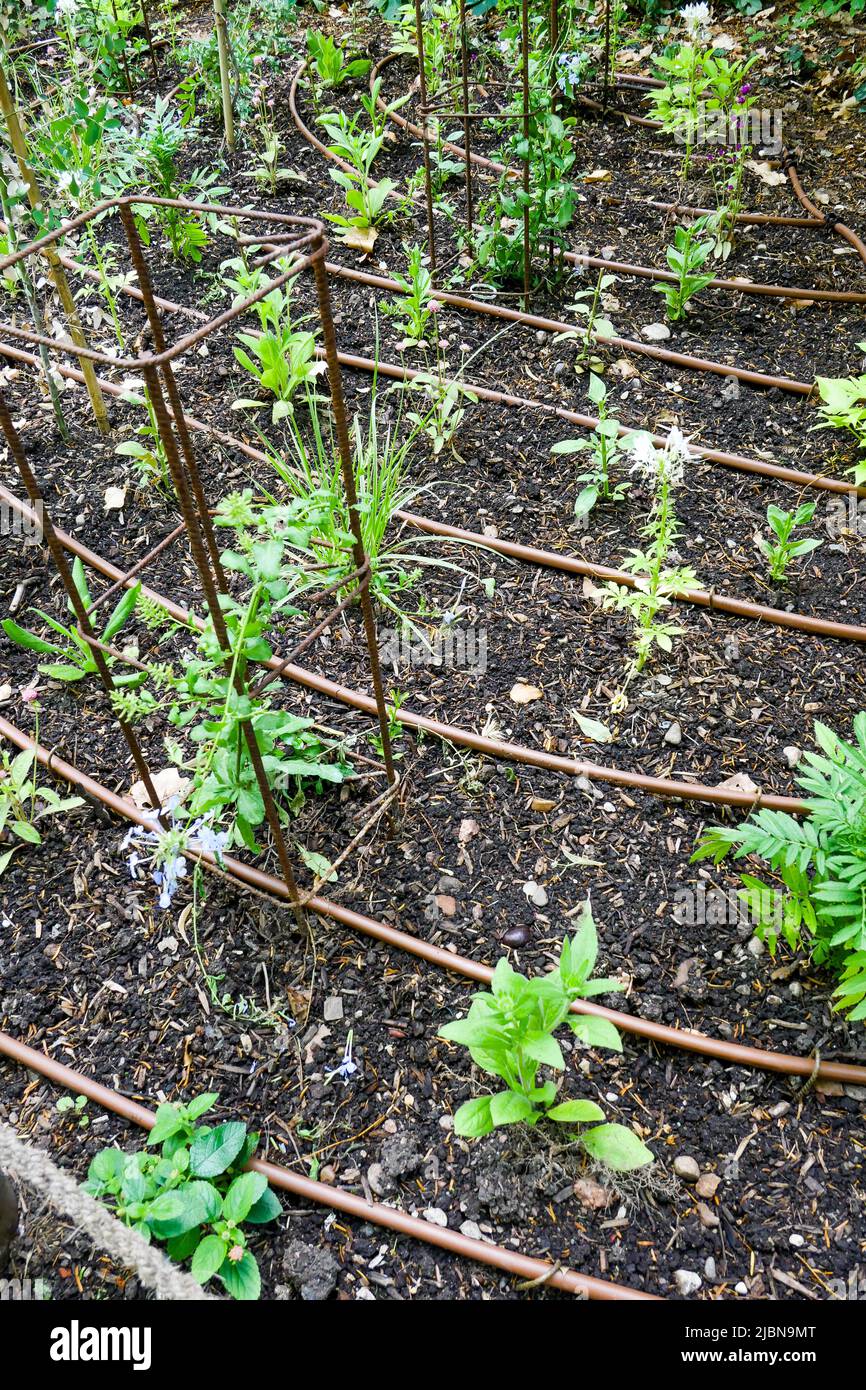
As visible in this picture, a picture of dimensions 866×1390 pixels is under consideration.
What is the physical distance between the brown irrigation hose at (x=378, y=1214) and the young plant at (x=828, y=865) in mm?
637

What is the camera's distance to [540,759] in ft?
7.72

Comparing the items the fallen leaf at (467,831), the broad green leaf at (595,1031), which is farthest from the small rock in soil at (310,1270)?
the fallen leaf at (467,831)

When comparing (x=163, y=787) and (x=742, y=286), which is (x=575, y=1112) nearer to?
(x=163, y=787)

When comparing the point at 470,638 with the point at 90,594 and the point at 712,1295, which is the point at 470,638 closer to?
the point at 90,594

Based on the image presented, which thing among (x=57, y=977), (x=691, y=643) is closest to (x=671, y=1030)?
(x=691, y=643)

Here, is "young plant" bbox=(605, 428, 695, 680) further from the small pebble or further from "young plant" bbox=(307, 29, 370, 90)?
"young plant" bbox=(307, 29, 370, 90)

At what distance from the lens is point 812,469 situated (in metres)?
3.00

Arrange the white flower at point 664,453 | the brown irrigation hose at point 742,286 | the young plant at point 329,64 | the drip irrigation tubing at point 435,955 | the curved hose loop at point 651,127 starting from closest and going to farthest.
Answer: the drip irrigation tubing at point 435,955 → the white flower at point 664,453 → the brown irrigation hose at point 742,286 → the curved hose loop at point 651,127 → the young plant at point 329,64

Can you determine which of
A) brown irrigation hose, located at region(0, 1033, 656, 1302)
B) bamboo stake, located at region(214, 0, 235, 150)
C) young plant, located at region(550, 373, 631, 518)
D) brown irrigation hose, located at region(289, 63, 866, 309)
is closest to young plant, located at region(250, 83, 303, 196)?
bamboo stake, located at region(214, 0, 235, 150)

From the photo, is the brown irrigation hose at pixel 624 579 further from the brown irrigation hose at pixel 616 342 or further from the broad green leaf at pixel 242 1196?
the broad green leaf at pixel 242 1196

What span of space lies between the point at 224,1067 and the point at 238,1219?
1.02 feet

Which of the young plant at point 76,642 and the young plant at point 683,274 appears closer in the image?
the young plant at point 76,642

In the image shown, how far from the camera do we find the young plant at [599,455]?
2.82 meters

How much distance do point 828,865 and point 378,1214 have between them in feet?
3.27
